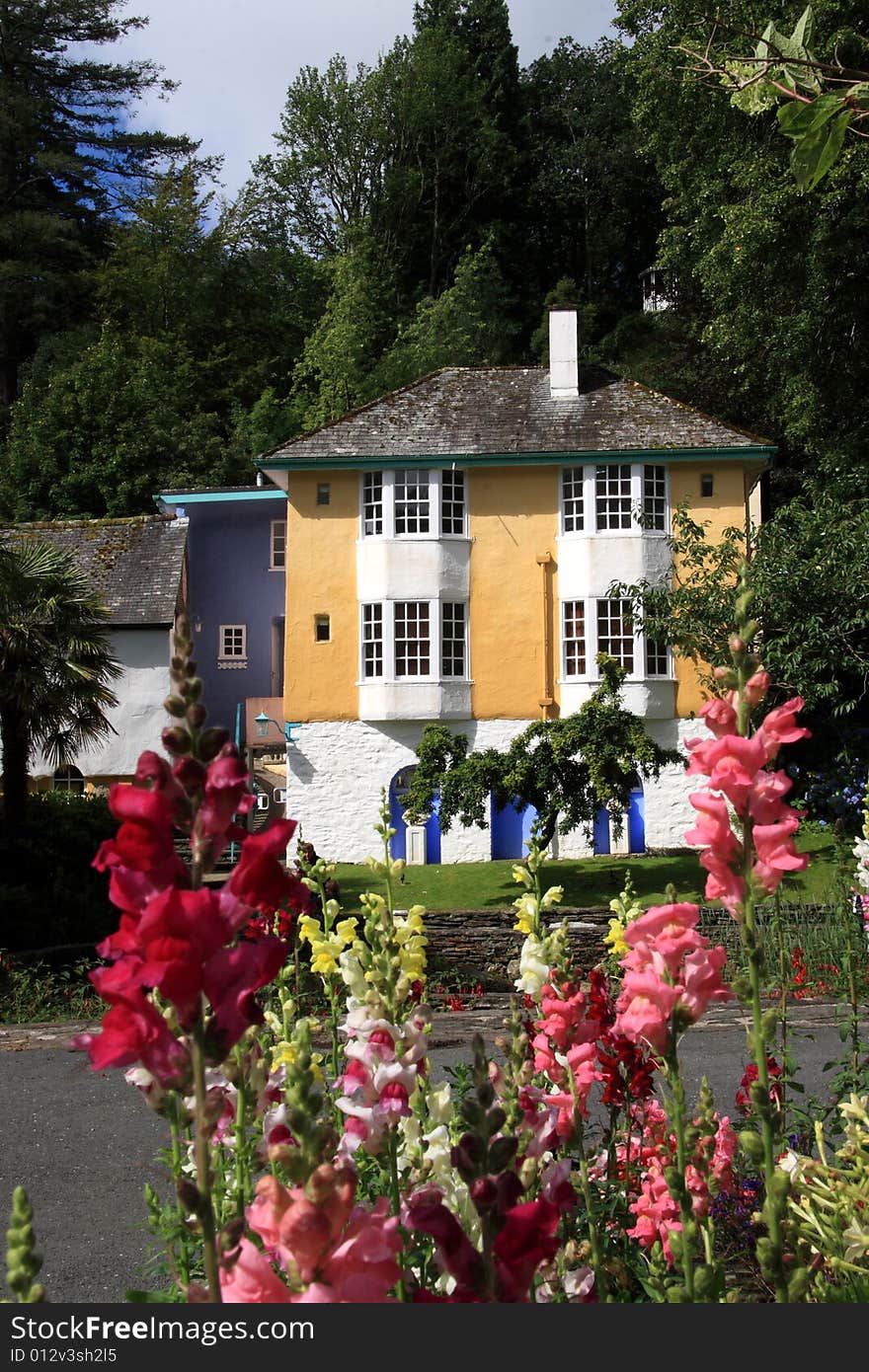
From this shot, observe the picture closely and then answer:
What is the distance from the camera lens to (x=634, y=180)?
52094 millimetres

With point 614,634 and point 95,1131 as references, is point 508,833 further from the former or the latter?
point 95,1131

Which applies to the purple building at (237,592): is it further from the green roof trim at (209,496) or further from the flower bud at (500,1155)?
the flower bud at (500,1155)

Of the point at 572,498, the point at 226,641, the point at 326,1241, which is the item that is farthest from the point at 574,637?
the point at 326,1241

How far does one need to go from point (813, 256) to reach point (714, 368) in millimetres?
12190

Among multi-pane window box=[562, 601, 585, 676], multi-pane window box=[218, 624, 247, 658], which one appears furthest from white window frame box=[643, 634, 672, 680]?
multi-pane window box=[218, 624, 247, 658]

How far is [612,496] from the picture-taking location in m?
27.9

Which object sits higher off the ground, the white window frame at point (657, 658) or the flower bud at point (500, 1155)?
the white window frame at point (657, 658)

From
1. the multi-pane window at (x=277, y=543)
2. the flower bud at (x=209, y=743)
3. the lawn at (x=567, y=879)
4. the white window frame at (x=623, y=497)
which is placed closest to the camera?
the flower bud at (x=209, y=743)

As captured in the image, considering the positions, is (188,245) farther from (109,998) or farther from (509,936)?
(109,998)

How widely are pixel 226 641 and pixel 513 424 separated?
38.3 feet

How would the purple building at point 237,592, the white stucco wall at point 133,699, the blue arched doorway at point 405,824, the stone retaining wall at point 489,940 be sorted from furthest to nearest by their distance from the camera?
1. the purple building at point 237,592
2. the white stucco wall at point 133,699
3. the blue arched doorway at point 405,824
4. the stone retaining wall at point 489,940

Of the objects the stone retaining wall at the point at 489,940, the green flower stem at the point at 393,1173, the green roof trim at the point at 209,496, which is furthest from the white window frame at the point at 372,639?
the green flower stem at the point at 393,1173

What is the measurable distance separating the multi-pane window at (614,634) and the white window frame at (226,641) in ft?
39.7

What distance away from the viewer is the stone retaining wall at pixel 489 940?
51.9 feet
